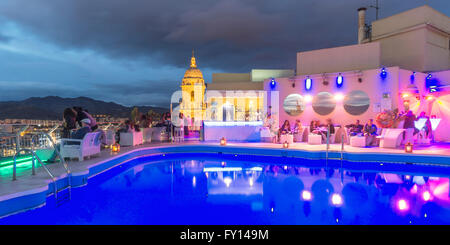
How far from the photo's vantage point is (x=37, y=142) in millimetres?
7070

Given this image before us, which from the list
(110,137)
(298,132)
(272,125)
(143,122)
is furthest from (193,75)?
(110,137)

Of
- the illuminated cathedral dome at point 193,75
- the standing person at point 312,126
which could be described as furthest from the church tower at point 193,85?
Answer: the standing person at point 312,126

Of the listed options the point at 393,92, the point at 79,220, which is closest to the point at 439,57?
the point at 393,92

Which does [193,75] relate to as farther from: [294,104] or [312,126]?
[312,126]

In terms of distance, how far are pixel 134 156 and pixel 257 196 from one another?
5.01 metres

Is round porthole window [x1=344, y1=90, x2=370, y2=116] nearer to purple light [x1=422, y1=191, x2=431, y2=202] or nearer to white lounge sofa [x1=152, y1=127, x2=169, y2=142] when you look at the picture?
purple light [x1=422, y1=191, x2=431, y2=202]

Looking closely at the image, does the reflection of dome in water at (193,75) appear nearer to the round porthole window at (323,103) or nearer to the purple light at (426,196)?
the round porthole window at (323,103)

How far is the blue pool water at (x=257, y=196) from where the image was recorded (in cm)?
375

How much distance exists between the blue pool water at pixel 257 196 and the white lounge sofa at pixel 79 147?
2.51 ft

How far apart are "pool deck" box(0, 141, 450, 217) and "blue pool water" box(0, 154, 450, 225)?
Result: 1.01 feet

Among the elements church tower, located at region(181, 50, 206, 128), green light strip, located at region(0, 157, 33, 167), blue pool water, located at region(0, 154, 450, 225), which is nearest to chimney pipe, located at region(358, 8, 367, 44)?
blue pool water, located at region(0, 154, 450, 225)

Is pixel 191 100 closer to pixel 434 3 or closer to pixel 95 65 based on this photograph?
pixel 95 65

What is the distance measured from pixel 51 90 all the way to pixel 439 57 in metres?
59.4
